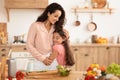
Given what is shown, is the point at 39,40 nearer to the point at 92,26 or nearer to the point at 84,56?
the point at 84,56

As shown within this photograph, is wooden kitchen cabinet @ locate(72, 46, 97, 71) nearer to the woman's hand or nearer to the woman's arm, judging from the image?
the woman's arm

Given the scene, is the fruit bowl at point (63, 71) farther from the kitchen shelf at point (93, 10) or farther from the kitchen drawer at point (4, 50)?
the kitchen shelf at point (93, 10)

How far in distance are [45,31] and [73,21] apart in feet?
8.56

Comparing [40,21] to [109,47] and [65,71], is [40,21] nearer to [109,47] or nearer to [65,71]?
[65,71]

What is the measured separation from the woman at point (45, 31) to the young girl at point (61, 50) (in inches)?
2.9

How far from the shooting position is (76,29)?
5.70 meters

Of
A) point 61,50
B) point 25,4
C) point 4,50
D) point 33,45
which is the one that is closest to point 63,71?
point 61,50

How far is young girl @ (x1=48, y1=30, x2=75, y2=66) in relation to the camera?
2.96m

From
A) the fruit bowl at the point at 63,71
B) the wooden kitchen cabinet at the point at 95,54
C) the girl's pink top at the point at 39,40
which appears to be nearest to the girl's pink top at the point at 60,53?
the girl's pink top at the point at 39,40

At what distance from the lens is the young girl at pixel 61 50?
9.72 feet

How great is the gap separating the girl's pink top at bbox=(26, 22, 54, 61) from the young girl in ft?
0.26

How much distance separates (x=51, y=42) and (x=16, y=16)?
2.65 metres

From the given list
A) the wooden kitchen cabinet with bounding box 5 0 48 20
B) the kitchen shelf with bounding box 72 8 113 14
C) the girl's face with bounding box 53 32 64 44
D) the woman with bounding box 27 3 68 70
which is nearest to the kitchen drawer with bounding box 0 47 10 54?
the wooden kitchen cabinet with bounding box 5 0 48 20

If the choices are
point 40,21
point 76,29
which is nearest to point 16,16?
point 76,29
